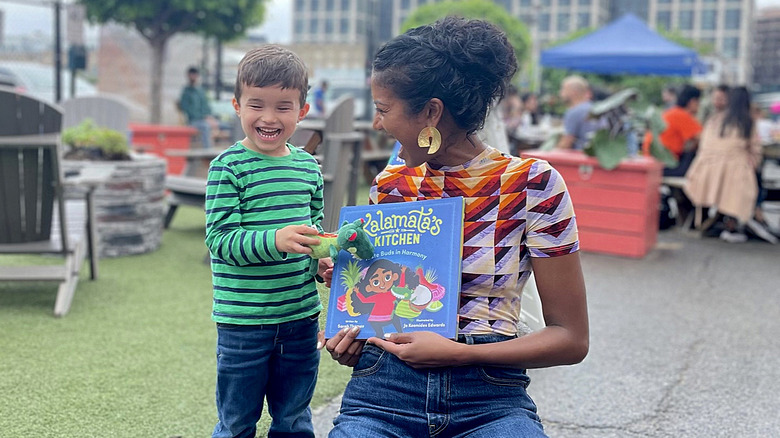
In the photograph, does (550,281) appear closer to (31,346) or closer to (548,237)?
(548,237)

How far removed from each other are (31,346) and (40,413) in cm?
98

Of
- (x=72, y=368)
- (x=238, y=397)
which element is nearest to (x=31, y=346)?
(x=72, y=368)

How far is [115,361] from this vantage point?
3.86 meters

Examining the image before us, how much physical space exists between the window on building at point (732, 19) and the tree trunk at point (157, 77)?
127 meters

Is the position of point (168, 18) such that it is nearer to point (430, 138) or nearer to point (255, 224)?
point (255, 224)

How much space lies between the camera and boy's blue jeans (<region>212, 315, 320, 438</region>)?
228 cm

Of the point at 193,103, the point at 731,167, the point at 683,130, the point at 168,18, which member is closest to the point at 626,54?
the point at 683,130

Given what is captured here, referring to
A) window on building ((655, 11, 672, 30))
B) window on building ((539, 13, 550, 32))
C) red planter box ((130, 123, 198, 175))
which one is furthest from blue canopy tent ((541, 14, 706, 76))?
window on building ((655, 11, 672, 30))

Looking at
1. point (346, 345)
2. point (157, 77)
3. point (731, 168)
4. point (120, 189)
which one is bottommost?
point (120, 189)

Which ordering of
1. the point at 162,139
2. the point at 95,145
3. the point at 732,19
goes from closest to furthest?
the point at 95,145 → the point at 162,139 → the point at 732,19

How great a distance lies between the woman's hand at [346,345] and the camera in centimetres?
187

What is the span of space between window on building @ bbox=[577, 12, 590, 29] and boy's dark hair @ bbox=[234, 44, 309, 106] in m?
133

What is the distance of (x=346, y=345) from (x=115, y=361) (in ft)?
7.63

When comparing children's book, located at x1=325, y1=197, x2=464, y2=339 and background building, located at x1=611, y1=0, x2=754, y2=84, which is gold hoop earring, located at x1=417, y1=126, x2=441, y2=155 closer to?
children's book, located at x1=325, y1=197, x2=464, y2=339
